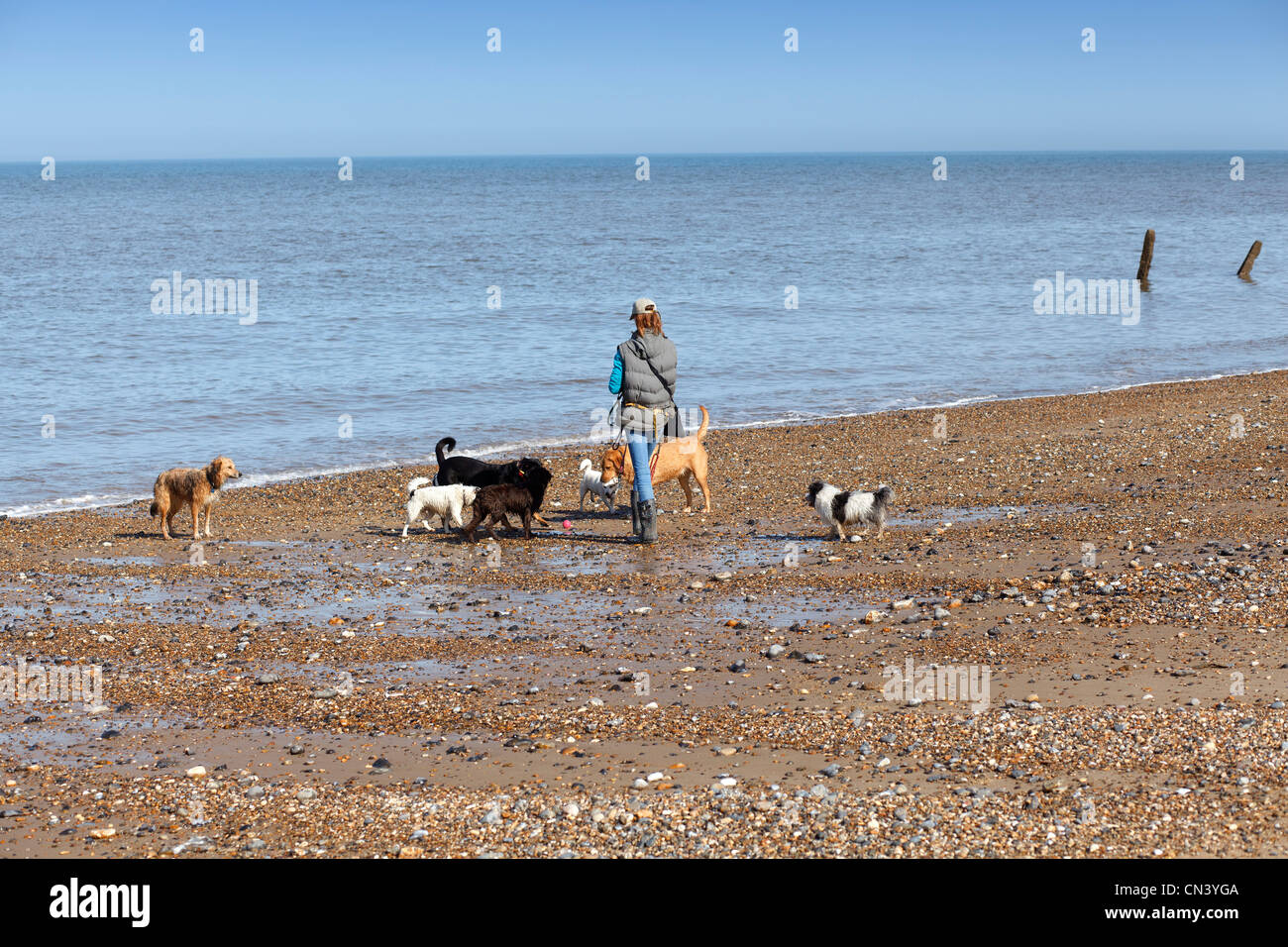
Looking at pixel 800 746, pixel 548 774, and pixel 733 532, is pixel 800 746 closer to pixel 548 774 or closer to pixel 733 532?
pixel 548 774

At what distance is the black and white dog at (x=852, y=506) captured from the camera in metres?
11.6

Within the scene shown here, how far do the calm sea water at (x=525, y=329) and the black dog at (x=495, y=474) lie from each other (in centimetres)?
500

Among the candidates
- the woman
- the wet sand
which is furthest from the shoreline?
the woman

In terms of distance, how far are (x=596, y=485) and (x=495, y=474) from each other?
1139 mm

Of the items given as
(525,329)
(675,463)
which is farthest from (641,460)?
(525,329)

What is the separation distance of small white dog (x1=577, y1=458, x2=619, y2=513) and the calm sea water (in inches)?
222

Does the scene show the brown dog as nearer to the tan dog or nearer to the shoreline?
the shoreline

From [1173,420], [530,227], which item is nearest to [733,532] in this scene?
[1173,420]

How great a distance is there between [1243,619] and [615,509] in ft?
23.4

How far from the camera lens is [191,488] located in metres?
12.7

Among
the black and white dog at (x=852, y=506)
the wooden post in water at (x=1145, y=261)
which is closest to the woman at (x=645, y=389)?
the black and white dog at (x=852, y=506)

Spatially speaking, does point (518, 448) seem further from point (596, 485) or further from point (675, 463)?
point (675, 463)

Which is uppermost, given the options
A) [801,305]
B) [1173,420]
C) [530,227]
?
[530,227]
